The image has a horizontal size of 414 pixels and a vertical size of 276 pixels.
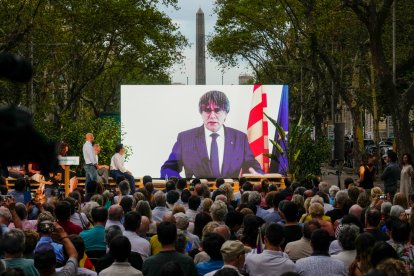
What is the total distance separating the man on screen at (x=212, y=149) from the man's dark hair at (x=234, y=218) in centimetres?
1967

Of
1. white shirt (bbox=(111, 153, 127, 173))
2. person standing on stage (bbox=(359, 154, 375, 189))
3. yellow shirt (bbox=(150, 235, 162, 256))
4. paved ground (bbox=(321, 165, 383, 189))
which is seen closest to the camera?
yellow shirt (bbox=(150, 235, 162, 256))

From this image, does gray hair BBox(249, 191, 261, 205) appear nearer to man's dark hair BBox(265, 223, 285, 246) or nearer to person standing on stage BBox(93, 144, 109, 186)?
man's dark hair BBox(265, 223, 285, 246)

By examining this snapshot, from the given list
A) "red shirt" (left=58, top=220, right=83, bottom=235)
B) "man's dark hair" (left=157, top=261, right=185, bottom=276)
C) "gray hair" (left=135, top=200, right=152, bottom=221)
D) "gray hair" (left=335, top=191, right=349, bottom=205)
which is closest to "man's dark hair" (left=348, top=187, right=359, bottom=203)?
"gray hair" (left=335, top=191, right=349, bottom=205)

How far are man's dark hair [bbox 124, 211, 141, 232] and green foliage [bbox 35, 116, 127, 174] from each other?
68.3 feet

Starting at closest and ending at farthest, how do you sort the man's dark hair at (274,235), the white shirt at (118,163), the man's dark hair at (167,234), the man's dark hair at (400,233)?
the man's dark hair at (274,235), the man's dark hair at (167,234), the man's dark hair at (400,233), the white shirt at (118,163)

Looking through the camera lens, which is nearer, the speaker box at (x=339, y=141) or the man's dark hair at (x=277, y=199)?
the man's dark hair at (x=277, y=199)

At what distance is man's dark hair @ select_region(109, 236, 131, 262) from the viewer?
6945mm

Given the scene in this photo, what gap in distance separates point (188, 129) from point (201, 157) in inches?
36.4

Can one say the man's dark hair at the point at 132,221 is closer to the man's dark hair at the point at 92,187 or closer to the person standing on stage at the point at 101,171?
the man's dark hair at the point at 92,187

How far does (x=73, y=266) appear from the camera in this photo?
609 centimetres

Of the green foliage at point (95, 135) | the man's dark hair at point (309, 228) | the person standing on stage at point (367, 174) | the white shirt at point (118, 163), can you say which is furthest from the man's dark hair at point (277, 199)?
the green foliage at point (95, 135)

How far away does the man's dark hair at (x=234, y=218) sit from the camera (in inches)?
400

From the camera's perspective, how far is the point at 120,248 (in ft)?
22.8

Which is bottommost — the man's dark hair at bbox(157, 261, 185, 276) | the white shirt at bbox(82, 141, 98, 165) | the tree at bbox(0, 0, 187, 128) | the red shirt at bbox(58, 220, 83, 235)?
the red shirt at bbox(58, 220, 83, 235)
